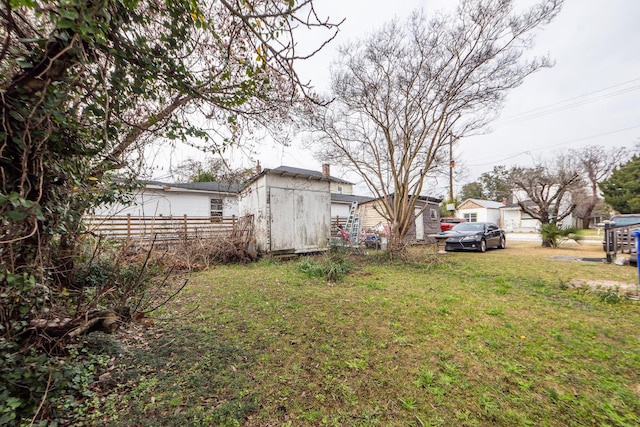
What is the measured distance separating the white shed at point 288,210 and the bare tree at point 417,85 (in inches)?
61.0

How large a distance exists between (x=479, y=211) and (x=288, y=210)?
30.0 metres

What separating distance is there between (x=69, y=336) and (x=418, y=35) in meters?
9.69

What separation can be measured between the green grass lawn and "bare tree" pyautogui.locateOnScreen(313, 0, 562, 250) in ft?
16.0

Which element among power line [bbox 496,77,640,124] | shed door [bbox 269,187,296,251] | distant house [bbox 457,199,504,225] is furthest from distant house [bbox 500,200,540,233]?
shed door [bbox 269,187,296,251]

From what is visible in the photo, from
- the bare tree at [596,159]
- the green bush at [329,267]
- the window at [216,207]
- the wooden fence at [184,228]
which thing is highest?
the bare tree at [596,159]

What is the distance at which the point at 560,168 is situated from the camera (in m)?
14.7

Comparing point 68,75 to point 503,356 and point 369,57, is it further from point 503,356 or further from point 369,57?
point 369,57

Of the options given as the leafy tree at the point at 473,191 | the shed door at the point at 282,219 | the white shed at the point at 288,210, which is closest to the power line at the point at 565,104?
the white shed at the point at 288,210

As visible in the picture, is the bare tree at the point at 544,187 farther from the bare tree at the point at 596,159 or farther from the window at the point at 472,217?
the window at the point at 472,217

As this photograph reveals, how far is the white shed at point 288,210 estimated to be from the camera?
8.51 meters

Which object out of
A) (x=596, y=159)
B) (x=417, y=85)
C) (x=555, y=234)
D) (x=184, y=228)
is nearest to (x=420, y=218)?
(x=555, y=234)

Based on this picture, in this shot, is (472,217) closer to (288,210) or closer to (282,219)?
(288,210)

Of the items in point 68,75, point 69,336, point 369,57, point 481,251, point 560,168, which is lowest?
point 481,251

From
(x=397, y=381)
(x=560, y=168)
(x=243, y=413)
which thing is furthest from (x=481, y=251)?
(x=243, y=413)
